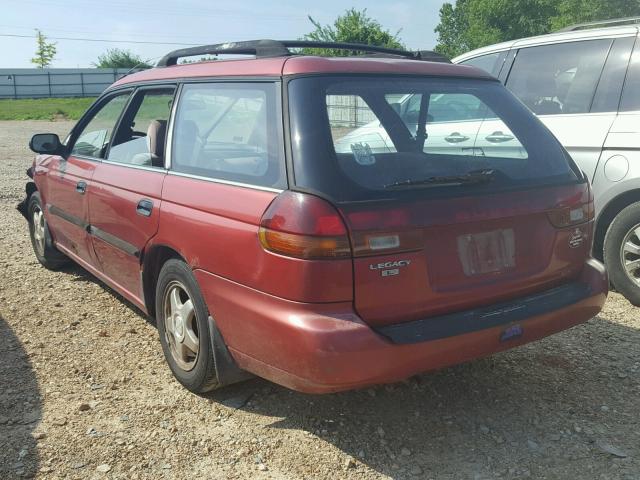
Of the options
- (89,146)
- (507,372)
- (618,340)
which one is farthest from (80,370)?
(618,340)

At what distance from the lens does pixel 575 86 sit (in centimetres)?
544

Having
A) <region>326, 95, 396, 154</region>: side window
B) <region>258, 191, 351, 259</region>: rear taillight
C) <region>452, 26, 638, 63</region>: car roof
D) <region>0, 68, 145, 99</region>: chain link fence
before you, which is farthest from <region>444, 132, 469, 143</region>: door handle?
<region>0, 68, 145, 99</region>: chain link fence

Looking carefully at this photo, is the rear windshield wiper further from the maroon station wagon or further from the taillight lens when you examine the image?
the taillight lens

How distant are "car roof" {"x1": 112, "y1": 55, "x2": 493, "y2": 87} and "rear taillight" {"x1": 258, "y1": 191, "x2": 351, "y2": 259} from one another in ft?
2.21

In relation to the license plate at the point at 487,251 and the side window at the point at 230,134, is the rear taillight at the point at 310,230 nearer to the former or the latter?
the side window at the point at 230,134

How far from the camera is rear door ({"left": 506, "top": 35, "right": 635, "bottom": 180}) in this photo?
16.8 ft

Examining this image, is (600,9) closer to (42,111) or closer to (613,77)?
(42,111)

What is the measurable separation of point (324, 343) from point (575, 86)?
3.97 metres

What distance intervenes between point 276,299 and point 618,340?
269cm

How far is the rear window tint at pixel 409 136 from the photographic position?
271 cm

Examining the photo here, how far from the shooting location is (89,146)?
4863 millimetres

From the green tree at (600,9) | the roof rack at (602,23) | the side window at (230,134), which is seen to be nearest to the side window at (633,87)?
the roof rack at (602,23)

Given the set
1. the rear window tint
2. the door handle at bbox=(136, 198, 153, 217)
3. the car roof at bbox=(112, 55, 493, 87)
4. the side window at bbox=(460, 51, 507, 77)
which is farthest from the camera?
the side window at bbox=(460, 51, 507, 77)

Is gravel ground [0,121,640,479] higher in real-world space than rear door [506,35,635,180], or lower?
lower
